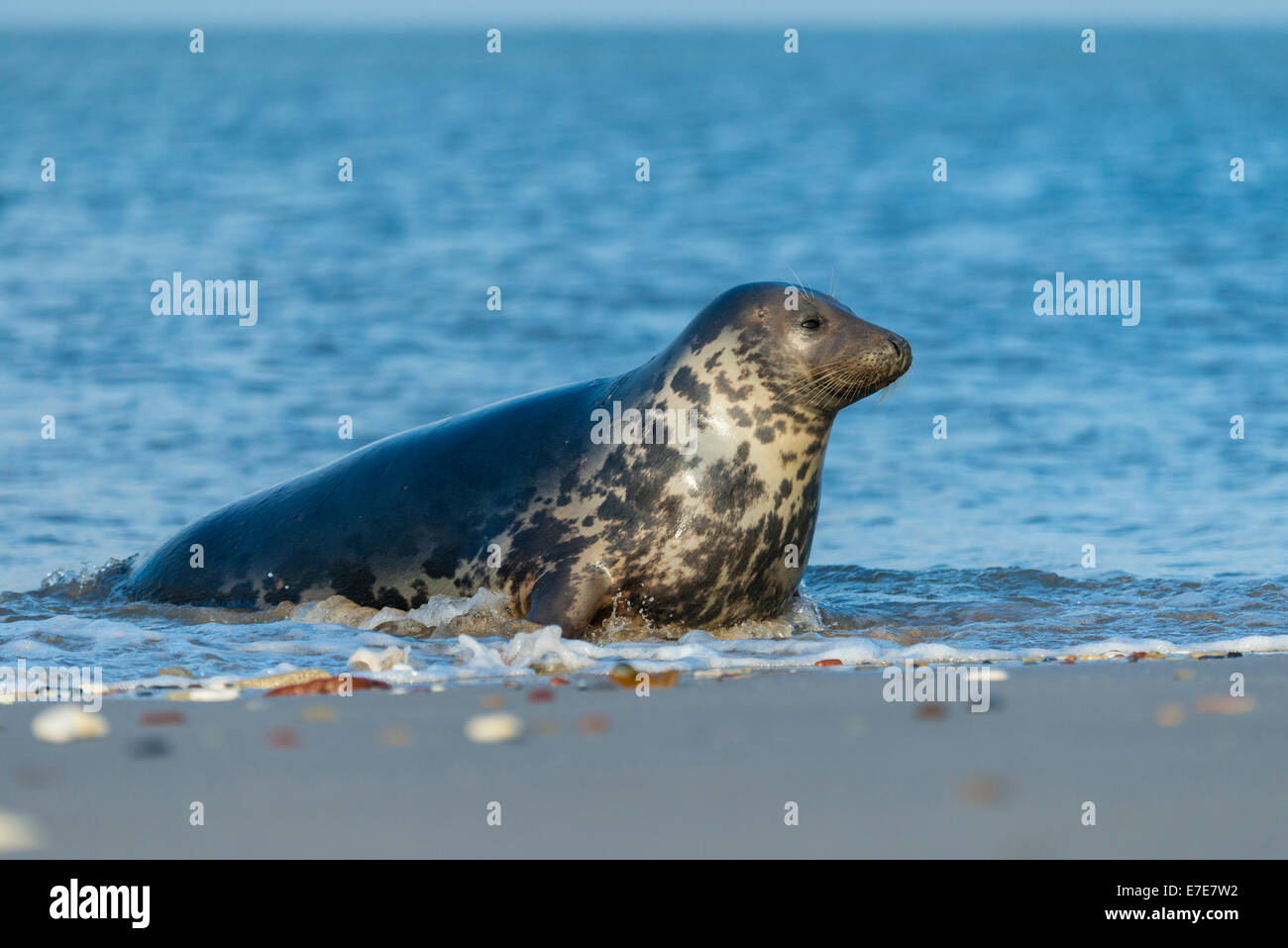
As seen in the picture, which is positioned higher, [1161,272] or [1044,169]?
[1044,169]

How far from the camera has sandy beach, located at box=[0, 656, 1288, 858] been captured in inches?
149

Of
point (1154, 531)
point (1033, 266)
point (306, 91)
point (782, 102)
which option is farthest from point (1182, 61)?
point (1154, 531)

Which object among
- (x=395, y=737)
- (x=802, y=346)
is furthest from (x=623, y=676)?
(x=802, y=346)

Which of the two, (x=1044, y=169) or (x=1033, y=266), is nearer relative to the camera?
(x=1033, y=266)

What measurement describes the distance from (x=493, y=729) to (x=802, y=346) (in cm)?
277

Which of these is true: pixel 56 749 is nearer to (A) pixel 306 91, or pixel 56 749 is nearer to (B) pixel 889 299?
(B) pixel 889 299

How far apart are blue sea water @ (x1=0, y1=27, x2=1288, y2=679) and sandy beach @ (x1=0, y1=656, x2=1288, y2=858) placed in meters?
1.05

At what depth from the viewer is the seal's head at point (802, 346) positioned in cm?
682

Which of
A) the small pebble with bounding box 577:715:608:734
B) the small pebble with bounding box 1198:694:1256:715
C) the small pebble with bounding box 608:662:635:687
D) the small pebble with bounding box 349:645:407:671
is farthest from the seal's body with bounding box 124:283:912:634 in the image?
the small pebble with bounding box 1198:694:1256:715

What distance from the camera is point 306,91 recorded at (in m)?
58.8

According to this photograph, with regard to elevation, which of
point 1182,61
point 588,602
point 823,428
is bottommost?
point 588,602

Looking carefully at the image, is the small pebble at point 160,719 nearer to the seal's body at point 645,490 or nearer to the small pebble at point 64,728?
the small pebble at point 64,728

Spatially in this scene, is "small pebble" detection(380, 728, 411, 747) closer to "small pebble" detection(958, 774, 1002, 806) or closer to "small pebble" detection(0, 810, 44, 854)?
"small pebble" detection(0, 810, 44, 854)
